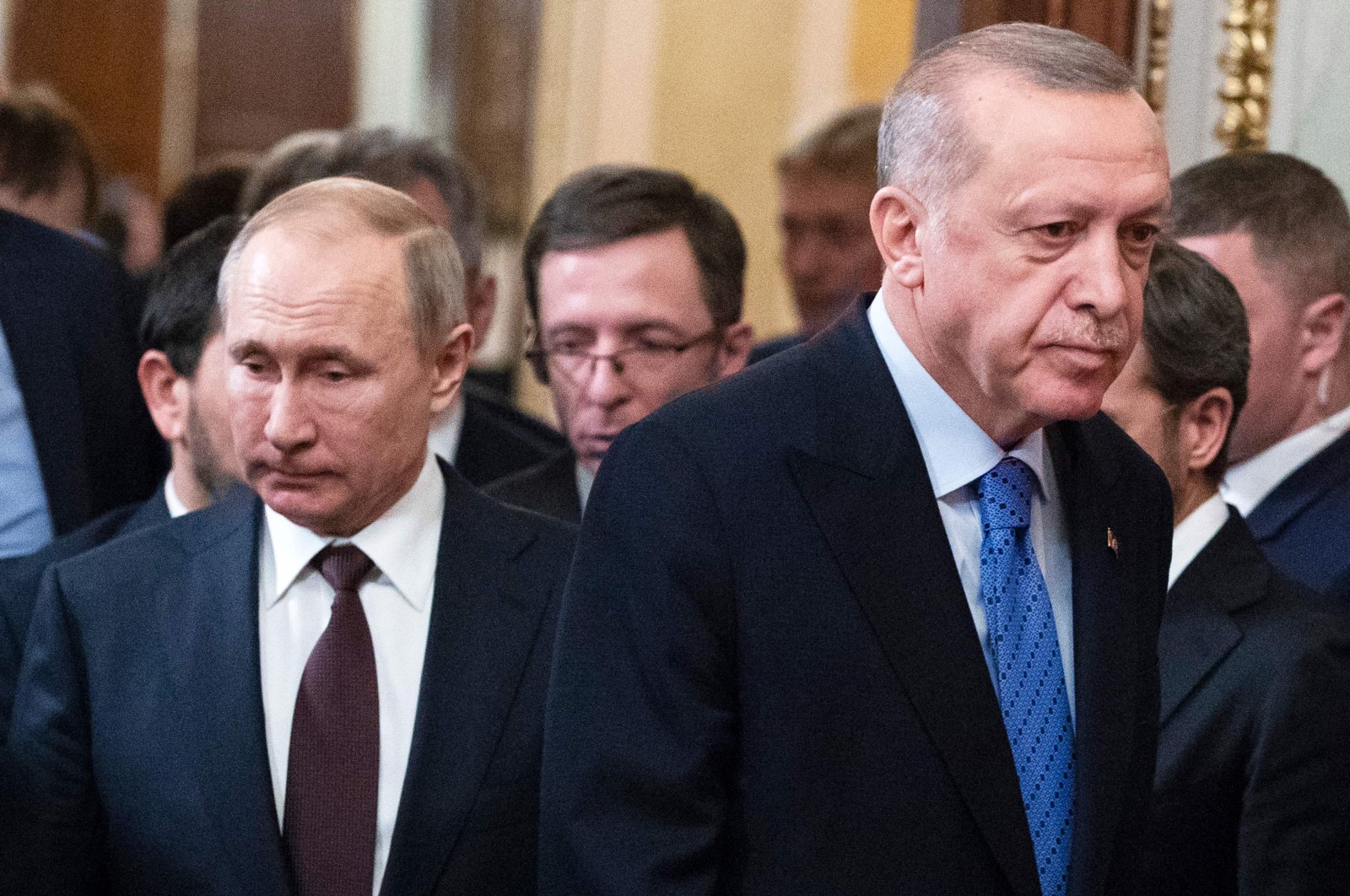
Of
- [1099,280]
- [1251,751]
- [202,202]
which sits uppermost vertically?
[1099,280]

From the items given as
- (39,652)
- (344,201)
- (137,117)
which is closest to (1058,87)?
(344,201)

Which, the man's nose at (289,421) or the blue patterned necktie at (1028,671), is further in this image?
the man's nose at (289,421)

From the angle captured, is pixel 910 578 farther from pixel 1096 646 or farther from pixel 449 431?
pixel 449 431

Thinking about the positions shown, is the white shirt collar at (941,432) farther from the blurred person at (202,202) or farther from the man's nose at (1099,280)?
the blurred person at (202,202)

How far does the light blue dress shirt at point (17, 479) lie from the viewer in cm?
338

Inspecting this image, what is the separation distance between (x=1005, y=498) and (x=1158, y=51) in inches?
81.1

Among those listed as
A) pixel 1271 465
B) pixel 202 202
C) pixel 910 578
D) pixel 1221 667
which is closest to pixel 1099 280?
pixel 910 578

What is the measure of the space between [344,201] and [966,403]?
94 centimetres

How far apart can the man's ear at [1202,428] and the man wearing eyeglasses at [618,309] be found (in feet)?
3.10

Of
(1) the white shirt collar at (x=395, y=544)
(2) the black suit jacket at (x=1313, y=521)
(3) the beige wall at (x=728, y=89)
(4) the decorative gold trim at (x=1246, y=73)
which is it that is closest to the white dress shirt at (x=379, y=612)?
(1) the white shirt collar at (x=395, y=544)

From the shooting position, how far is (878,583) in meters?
1.98

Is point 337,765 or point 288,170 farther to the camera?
point 288,170

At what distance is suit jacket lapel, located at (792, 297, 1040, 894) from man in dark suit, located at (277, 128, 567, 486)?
1849 mm

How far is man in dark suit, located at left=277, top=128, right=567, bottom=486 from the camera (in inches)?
158
